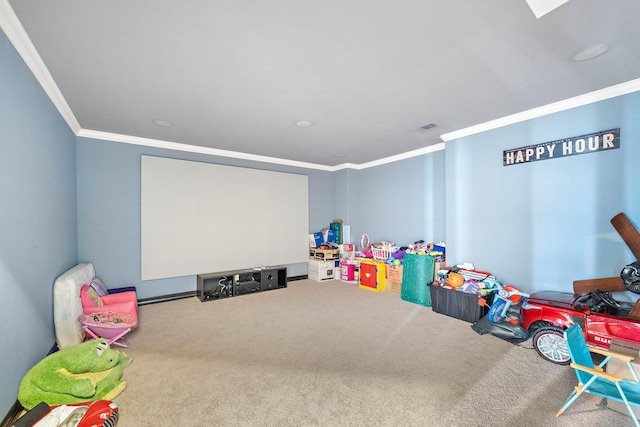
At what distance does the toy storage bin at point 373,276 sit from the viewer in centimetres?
519

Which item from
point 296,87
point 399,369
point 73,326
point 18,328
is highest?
point 296,87

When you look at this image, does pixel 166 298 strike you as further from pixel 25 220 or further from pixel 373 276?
pixel 373 276

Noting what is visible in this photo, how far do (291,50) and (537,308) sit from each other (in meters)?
3.47

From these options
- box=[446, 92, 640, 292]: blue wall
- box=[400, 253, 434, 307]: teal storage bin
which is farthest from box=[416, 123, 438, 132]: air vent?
box=[400, 253, 434, 307]: teal storage bin

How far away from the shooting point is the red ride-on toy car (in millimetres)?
2238

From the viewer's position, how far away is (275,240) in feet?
19.2

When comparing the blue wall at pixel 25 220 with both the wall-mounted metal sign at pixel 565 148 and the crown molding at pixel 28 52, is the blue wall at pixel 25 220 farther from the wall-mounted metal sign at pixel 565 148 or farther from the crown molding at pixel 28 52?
the wall-mounted metal sign at pixel 565 148

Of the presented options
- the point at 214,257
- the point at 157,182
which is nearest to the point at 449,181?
the point at 214,257

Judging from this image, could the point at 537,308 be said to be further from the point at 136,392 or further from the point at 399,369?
the point at 136,392

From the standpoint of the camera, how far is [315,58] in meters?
2.28

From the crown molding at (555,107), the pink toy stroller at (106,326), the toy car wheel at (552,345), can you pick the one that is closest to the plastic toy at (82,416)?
the pink toy stroller at (106,326)

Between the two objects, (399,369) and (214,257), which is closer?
(399,369)

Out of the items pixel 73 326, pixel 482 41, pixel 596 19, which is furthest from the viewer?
pixel 73 326

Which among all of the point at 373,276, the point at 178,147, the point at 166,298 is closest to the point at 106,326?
the point at 166,298
